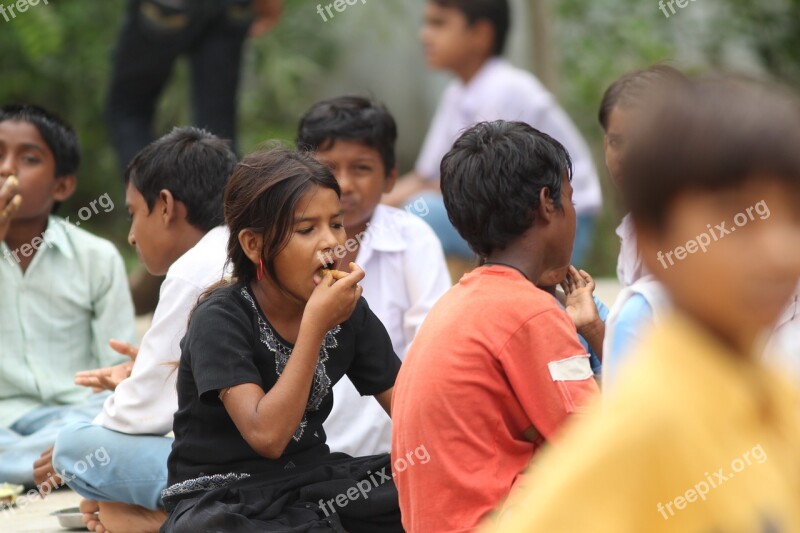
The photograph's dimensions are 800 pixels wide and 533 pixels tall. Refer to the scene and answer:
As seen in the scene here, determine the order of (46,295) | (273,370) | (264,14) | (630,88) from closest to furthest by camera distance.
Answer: (273,370) < (630,88) < (46,295) < (264,14)

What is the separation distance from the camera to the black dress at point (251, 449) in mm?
2660

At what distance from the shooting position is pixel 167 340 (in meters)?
3.12

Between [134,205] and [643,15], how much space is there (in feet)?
23.3

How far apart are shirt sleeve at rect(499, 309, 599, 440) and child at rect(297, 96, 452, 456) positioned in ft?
3.69

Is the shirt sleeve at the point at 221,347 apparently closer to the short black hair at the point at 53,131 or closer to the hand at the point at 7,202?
the hand at the point at 7,202

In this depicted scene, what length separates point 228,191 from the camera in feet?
9.43

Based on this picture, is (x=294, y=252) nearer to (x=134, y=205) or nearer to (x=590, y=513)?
(x=134, y=205)

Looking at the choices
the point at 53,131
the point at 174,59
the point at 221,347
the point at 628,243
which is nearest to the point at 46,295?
the point at 53,131

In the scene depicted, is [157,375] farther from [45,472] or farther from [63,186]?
[63,186]

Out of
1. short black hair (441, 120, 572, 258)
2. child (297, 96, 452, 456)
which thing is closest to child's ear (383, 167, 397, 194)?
child (297, 96, 452, 456)

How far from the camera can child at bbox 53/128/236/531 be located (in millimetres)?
3129

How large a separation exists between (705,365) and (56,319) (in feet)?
11.4

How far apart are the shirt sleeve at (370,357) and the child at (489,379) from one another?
44 centimetres

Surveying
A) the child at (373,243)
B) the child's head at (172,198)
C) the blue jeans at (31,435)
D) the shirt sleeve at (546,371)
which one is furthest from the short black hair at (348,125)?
the shirt sleeve at (546,371)
